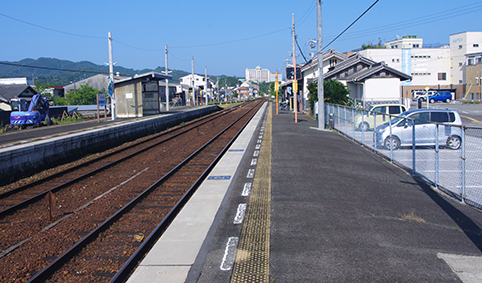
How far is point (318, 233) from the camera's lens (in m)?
5.62

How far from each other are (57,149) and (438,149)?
11.9m

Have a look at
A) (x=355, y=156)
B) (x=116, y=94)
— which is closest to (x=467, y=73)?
(x=116, y=94)

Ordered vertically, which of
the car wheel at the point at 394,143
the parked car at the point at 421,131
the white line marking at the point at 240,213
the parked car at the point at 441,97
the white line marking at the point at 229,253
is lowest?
the white line marking at the point at 229,253

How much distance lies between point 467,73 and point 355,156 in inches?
2364

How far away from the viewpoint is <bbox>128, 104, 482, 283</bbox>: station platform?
4449 millimetres

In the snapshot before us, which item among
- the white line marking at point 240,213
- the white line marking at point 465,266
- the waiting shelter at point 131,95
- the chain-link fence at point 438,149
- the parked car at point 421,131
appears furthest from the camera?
the waiting shelter at point 131,95

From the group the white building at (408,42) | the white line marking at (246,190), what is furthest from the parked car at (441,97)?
the white line marking at (246,190)

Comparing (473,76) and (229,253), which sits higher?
(473,76)

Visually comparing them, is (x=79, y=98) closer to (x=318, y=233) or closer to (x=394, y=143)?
(x=394, y=143)

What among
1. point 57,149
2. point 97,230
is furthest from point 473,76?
point 97,230

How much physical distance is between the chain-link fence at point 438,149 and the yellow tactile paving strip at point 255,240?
3914 mm

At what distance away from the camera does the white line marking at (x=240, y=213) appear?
246 inches

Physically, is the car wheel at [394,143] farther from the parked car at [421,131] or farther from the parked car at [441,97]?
the parked car at [441,97]

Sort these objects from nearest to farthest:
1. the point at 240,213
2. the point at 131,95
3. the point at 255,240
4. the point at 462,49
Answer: the point at 255,240 → the point at 240,213 → the point at 131,95 → the point at 462,49
